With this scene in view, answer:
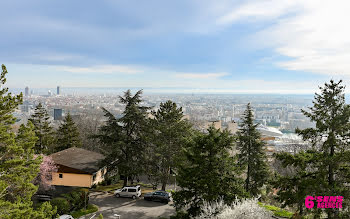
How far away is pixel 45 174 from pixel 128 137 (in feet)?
30.2

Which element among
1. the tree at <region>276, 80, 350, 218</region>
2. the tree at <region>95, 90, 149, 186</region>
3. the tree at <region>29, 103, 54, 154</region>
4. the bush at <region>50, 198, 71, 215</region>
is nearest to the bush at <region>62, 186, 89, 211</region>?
the bush at <region>50, 198, 71, 215</region>

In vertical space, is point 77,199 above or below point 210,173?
below

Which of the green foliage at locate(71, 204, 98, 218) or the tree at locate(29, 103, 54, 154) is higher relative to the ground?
the tree at locate(29, 103, 54, 154)

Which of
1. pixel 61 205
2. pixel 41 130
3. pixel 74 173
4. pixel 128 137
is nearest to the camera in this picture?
pixel 61 205

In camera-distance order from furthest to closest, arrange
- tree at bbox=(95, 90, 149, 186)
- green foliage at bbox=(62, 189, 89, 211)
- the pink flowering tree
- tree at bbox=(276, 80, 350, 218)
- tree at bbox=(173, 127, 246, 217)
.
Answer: tree at bbox=(95, 90, 149, 186) < the pink flowering tree < green foliage at bbox=(62, 189, 89, 211) < tree at bbox=(173, 127, 246, 217) < tree at bbox=(276, 80, 350, 218)

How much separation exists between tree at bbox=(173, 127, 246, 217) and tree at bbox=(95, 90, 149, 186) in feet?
35.8

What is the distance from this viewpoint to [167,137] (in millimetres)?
25641

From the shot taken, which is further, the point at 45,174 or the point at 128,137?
the point at 128,137

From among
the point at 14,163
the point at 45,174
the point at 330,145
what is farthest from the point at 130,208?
the point at 330,145

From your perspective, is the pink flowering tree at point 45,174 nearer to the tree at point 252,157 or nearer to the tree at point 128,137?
the tree at point 128,137

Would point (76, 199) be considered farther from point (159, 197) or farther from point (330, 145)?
point (330, 145)

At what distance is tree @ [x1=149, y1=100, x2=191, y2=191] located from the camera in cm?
2511

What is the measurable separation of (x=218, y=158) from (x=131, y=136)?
574 inches

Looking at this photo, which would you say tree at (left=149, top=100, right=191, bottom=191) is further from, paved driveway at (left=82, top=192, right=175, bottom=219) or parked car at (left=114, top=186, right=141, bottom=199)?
paved driveway at (left=82, top=192, right=175, bottom=219)
